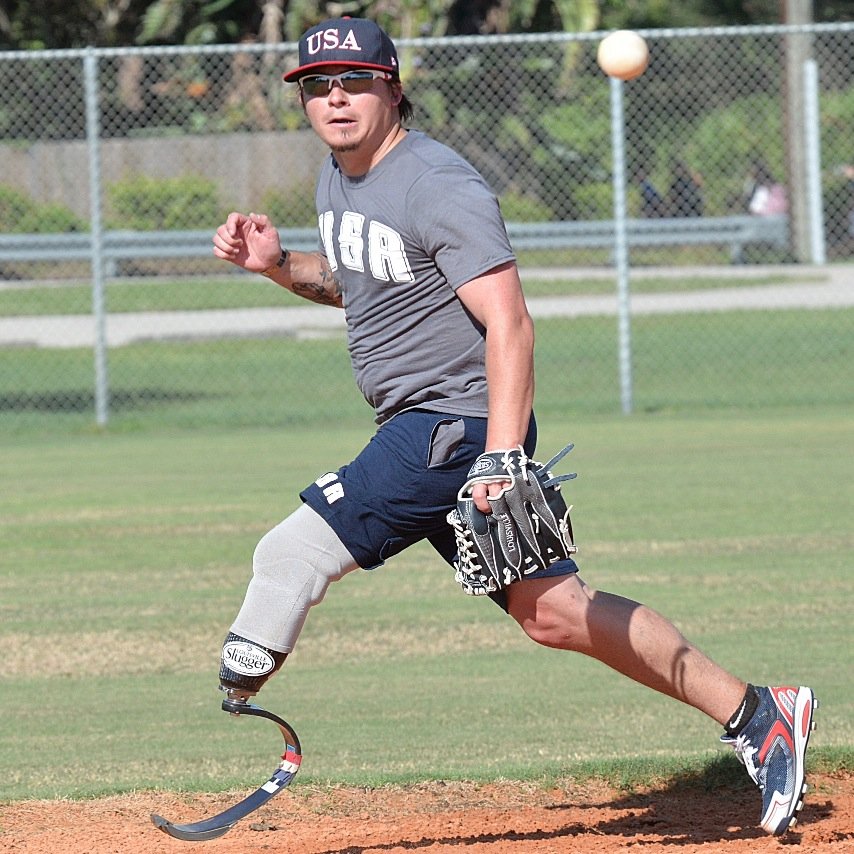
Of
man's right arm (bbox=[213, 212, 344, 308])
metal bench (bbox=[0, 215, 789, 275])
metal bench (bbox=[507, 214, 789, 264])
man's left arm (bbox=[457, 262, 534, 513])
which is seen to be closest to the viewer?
man's left arm (bbox=[457, 262, 534, 513])

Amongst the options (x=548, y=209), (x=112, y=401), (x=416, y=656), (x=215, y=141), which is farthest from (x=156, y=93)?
(x=416, y=656)

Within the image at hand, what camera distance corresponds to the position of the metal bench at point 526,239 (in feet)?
53.5

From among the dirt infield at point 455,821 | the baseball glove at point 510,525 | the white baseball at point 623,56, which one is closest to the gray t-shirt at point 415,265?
the baseball glove at point 510,525

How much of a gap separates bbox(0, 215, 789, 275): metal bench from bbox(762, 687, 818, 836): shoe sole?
401 inches

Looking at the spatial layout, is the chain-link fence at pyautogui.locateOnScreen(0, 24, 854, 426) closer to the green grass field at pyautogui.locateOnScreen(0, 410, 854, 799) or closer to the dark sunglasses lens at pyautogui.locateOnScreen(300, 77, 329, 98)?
the green grass field at pyautogui.locateOnScreen(0, 410, 854, 799)

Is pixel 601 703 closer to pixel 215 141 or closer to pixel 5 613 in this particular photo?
pixel 5 613

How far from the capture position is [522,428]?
4.02m

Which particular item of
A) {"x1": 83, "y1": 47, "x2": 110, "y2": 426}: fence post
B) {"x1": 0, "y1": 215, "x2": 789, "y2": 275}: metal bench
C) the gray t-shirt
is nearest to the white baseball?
{"x1": 83, "y1": 47, "x2": 110, "y2": 426}: fence post

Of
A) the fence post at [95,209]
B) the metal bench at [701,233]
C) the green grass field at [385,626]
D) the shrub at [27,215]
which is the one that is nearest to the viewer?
the green grass field at [385,626]

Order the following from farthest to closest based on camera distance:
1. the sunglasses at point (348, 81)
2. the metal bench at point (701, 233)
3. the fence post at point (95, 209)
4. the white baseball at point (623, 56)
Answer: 1. the metal bench at point (701, 233)
2. the fence post at point (95, 209)
3. the white baseball at point (623, 56)
4. the sunglasses at point (348, 81)

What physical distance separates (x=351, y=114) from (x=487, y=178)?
19.3 meters

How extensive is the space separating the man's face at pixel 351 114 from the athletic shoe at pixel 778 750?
171cm

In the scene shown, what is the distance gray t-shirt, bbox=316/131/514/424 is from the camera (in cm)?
407

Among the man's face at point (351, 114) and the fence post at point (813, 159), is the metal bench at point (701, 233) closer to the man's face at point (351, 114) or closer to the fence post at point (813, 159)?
the fence post at point (813, 159)
